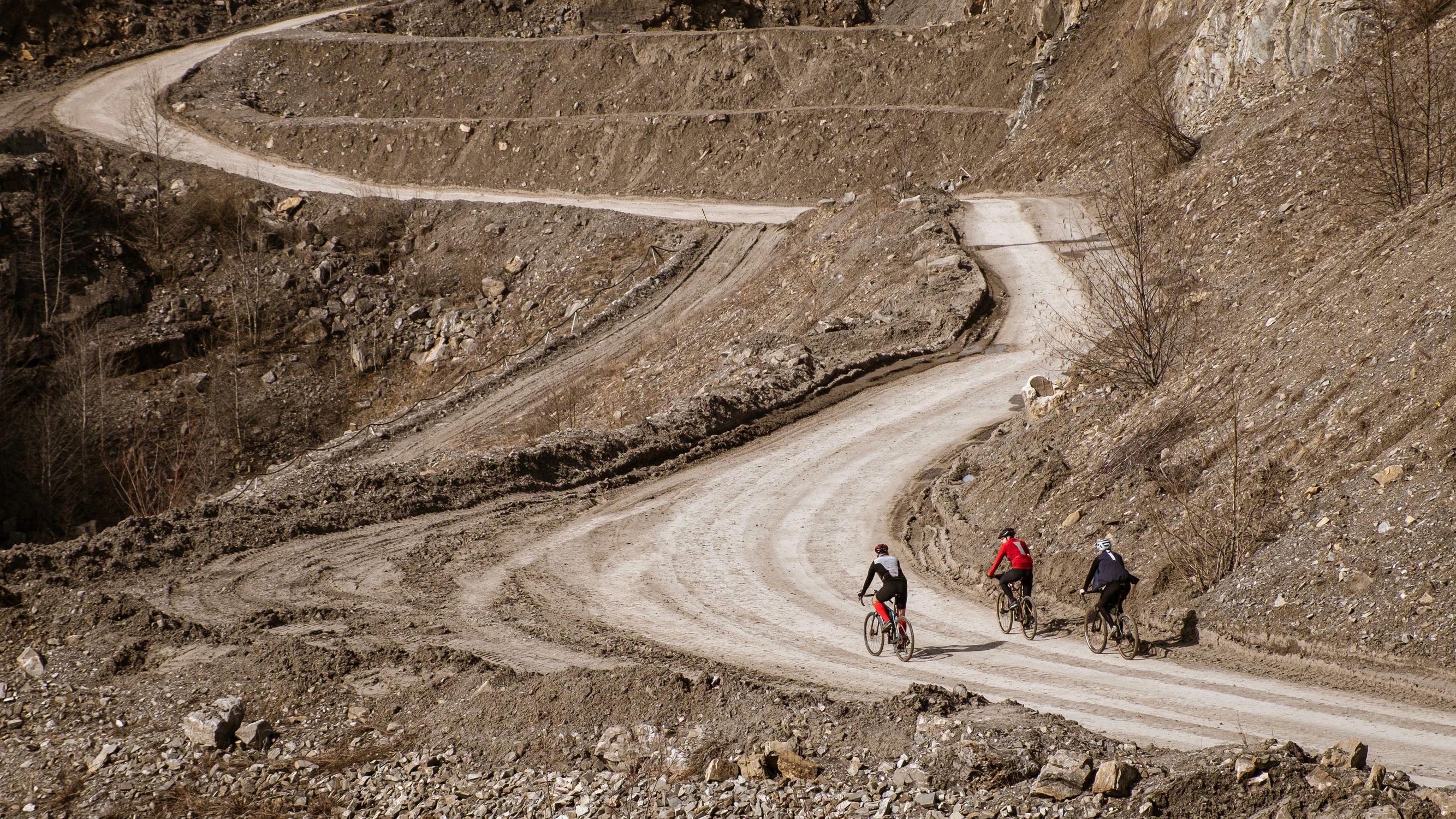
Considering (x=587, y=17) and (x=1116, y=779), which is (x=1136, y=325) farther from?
(x=587, y=17)

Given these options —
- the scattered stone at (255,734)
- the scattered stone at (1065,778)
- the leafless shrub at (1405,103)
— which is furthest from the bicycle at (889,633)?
the leafless shrub at (1405,103)

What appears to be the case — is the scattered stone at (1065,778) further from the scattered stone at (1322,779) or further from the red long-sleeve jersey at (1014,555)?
the red long-sleeve jersey at (1014,555)

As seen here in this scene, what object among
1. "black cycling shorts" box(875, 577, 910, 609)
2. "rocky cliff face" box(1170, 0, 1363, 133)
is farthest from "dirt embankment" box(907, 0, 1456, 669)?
"rocky cliff face" box(1170, 0, 1363, 133)

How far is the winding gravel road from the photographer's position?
1049cm

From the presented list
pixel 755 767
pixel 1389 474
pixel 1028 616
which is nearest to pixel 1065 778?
pixel 755 767

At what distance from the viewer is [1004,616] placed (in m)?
13.7

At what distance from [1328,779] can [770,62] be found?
44.4m

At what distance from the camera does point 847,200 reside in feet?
121

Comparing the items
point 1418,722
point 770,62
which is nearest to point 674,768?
point 1418,722

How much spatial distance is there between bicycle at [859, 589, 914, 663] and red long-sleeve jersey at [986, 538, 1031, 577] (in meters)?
1.46

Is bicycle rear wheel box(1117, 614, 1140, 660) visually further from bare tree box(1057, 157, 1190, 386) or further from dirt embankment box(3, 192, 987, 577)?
dirt embankment box(3, 192, 987, 577)

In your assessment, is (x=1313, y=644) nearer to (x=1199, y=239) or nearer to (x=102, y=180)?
(x=1199, y=239)

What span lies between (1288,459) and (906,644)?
225 inches

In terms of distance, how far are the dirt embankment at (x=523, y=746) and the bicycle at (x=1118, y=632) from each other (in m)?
2.98
